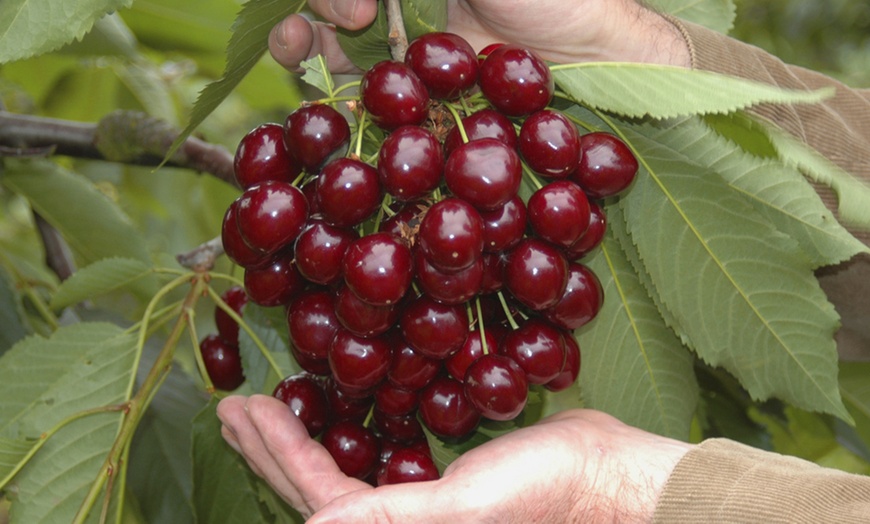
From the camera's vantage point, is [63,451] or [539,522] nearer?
[539,522]

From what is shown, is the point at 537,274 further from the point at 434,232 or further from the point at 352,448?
the point at 352,448

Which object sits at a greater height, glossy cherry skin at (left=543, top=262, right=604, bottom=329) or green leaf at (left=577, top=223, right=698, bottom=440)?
glossy cherry skin at (left=543, top=262, right=604, bottom=329)

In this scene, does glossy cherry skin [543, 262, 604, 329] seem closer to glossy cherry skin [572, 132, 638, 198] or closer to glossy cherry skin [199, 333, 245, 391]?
glossy cherry skin [572, 132, 638, 198]

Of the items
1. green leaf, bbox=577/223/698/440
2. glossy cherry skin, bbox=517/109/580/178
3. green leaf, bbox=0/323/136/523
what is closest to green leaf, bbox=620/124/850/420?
green leaf, bbox=577/223/698/440

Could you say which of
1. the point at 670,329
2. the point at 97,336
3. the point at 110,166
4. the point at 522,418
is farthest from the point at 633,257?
the point at 110,166

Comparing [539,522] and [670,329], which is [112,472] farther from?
[670,329]

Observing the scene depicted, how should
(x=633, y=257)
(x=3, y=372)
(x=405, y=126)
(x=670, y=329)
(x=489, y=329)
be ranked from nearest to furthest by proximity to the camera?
(x=405, y=126), (x=489, y=329), (x=633, y=257), (x=670, y=329), (x=3, y=372)

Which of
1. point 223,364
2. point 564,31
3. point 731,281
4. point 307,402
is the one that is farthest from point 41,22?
point 731,281
